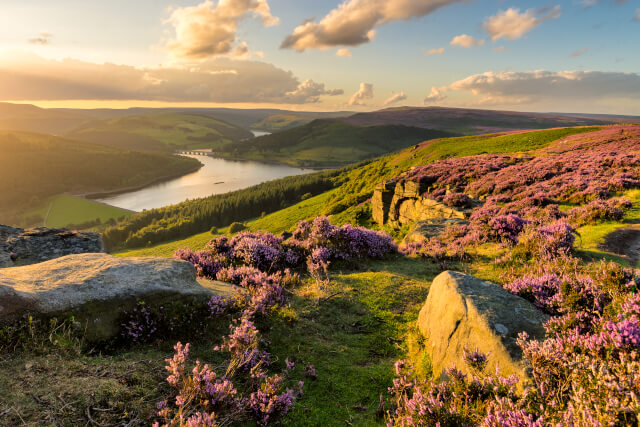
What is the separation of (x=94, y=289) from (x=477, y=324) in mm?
6461

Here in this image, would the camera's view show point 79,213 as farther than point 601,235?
Yes

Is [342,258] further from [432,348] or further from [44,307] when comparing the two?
[44,307]

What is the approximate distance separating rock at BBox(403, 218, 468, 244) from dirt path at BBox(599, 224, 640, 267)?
5731 millimetres

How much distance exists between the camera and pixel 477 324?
4418 millimetres

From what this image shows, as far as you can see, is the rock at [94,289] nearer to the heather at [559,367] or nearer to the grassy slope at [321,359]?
the grassy slope at [321,359]

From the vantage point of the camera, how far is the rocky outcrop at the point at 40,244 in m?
9.20

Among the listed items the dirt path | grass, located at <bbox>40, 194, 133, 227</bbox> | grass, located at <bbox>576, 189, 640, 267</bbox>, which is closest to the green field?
grass, located at <bbox>40, 194, 133, 227</bbox>

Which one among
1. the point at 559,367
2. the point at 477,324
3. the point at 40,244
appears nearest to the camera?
the point at 559,367

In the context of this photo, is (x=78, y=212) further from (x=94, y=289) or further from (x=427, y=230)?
(x=94, y=289)

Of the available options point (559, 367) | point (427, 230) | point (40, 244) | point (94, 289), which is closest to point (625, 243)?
point (427, 230)

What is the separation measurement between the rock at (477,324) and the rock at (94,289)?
4.47 m

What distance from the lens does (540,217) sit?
40.2 feet

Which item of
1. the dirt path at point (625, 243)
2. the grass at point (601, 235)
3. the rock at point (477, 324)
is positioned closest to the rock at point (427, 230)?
the grass at point (601, 235)

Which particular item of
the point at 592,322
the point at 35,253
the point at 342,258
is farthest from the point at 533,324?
the point at 35,253
